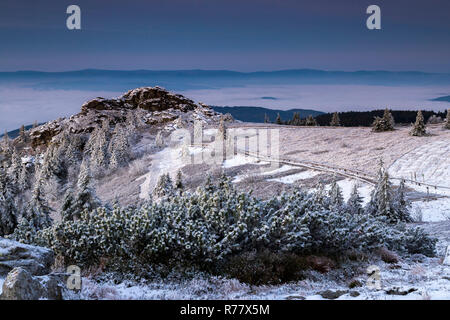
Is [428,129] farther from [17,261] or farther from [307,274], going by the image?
[17,261]

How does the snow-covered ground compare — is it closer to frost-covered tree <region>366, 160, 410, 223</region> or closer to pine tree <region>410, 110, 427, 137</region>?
frost-covered tree <region>366, 160, 410, 223</region>

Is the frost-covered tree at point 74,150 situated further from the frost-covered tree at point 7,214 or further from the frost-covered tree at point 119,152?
the frost-covered tree at point 7,214

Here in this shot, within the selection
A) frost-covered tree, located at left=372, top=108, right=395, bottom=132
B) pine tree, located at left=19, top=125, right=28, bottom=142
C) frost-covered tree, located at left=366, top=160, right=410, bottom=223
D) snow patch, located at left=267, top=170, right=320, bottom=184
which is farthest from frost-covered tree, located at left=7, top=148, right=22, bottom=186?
frost-covered tree, located at left=372, top=108, right=395, bottom=132

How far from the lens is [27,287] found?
237 inches

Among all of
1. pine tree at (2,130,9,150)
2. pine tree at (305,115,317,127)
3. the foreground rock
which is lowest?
pine tree at (2,130,9,150)

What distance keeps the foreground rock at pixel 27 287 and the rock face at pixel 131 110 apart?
94979mm

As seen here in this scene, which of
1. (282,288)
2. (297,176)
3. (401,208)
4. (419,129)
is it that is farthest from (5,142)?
(282,288)

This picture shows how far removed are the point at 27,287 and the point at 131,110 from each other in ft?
382

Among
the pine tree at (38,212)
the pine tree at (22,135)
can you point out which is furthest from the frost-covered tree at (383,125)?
the pine tree at (22,135)

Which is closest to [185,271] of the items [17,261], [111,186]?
[17,261]

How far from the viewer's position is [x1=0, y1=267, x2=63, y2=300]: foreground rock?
19.1 feet

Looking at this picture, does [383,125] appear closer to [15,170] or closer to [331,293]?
[331,293]

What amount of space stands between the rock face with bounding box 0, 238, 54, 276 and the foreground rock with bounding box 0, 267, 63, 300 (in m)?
1.72

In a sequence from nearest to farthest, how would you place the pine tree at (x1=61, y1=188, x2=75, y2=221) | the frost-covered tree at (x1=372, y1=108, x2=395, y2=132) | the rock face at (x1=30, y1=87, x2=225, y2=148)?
the pine tree at (x1=61, y1=188, x2=75, y2=221), the frost-covered tree at (x1=372, y1=108, x2=395, y2=132), the rock face at (x1=30, y1=87, x2=225, y2=148)
